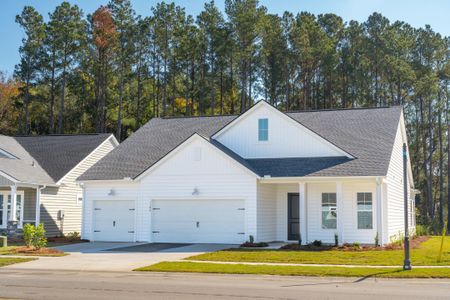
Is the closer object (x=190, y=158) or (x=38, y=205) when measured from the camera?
(x=190, y=158)

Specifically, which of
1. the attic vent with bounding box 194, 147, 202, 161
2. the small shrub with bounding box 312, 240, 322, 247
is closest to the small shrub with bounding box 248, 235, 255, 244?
the small shrub with bounding box 312, 240, 322, 247

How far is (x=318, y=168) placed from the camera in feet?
85.3

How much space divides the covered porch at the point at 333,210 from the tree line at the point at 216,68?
2877cm

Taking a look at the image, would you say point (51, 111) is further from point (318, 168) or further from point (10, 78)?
point (318, 168)

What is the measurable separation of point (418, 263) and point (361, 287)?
215 inches

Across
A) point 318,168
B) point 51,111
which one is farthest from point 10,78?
point 318,168

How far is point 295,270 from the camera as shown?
17.3 meters

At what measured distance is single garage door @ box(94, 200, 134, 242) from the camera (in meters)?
28.6

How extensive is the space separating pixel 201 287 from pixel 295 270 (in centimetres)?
415

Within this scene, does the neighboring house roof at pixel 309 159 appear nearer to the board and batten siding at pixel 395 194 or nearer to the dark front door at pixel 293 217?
the board and batten siding at pixel 395 194

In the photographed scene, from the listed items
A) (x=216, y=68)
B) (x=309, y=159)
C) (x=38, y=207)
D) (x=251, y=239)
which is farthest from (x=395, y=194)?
(x=216, y=68)

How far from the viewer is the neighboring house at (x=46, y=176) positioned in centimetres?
3150

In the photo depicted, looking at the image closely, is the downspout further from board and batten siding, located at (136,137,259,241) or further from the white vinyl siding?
the white vinyl siding

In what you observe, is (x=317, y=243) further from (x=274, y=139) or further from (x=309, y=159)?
(x=274, y=139)
